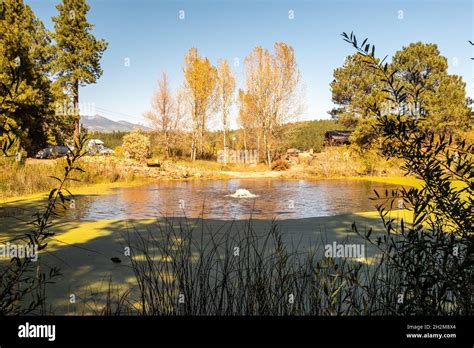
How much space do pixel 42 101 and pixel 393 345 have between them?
19.8 metres

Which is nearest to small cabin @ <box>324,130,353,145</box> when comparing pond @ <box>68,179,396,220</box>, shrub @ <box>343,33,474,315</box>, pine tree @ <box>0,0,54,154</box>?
pond @ <box>68,179,396,220</box>

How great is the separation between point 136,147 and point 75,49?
5.79 m

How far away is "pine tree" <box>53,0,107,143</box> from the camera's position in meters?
17.3

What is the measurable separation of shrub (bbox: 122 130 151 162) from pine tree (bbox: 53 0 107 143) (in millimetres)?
2846

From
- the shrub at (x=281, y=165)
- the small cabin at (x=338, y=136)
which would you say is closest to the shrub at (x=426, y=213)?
the shrub at (x=281, y=165)

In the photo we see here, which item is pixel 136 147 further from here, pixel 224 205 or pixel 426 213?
pixel 426 213

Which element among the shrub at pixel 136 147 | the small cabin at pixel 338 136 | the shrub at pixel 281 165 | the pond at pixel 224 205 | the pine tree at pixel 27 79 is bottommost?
the pond at pixel 224 205

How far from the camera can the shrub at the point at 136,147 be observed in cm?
1951

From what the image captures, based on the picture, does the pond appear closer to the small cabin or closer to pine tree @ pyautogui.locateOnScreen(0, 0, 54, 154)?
pine tree @ pyautogui.locateOnScreen(0, 0, 54, 154)

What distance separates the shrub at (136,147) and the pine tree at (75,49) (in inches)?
112

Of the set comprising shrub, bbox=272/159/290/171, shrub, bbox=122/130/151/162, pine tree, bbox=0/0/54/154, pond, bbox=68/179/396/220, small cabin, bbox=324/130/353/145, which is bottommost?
pond, bbox=68/179/396/220

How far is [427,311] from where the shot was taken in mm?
1381

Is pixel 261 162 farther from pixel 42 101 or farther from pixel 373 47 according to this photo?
pixel 373 47

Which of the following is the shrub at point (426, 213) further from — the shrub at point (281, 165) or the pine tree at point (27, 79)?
the shrub at point (281, 165)
